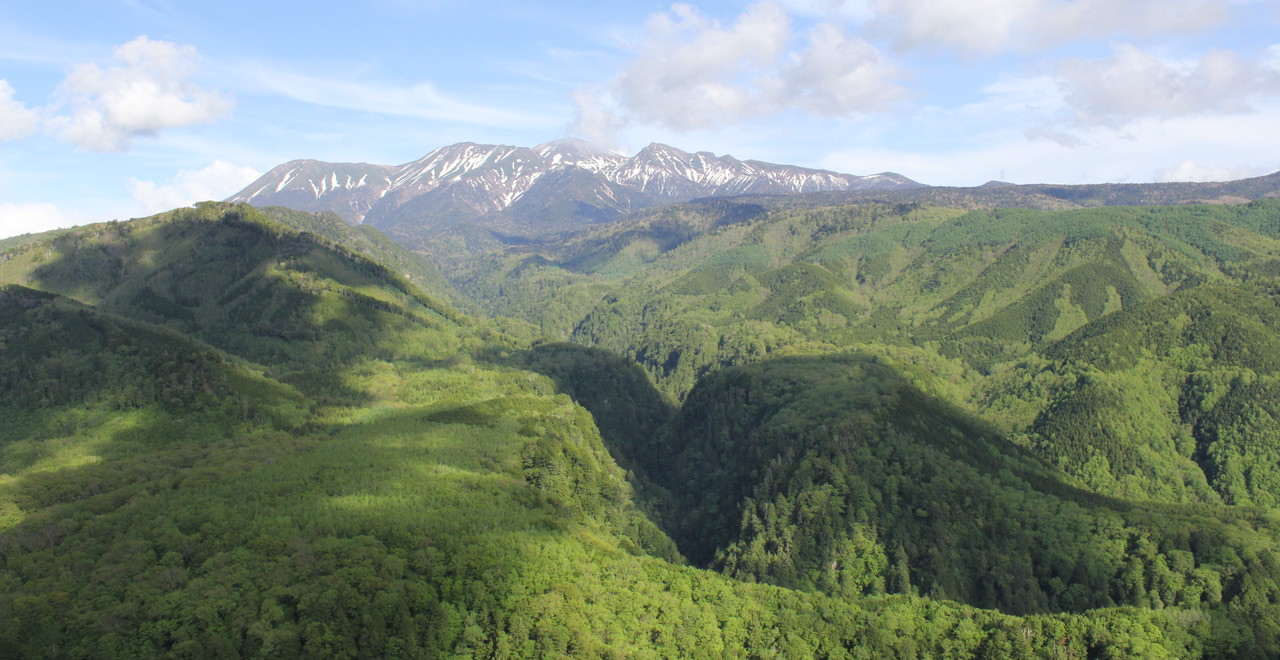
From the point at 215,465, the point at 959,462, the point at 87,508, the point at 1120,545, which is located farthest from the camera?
the point at 959,462

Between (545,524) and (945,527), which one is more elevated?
(545,524)

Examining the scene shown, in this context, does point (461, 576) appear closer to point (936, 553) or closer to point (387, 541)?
point (387, 541)

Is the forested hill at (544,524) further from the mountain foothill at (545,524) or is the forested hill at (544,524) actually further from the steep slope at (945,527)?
the steep slope at (945,527)

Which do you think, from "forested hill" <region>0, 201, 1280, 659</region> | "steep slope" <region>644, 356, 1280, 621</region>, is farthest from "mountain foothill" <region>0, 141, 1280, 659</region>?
"steep slope" <region>644, 356, 1280, 621</region>

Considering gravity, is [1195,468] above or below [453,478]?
below

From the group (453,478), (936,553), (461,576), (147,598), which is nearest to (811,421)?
(936,553)

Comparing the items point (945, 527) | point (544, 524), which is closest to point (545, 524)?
point (544, 524)

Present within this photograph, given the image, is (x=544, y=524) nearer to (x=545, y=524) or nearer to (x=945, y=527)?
(x=545, y=524)

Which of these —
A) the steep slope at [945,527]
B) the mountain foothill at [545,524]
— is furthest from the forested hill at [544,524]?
the steep slope at [945,527]

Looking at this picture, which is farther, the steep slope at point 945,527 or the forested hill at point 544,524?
the steep slope at point 945,527

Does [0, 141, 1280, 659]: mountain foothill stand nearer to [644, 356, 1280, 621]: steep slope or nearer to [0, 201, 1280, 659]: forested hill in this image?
[0, 201, 1280, 659]: forested hill

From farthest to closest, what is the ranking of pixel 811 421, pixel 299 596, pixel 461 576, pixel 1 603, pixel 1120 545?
1. pixel 811 421
2. pixel 1120 545
3. pixel 461 576
4. pixel 299 596
5. pixel 1 603
